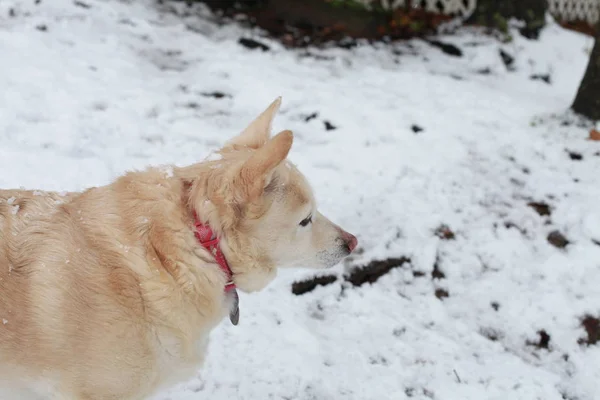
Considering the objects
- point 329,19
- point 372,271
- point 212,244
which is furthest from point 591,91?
point 212,244

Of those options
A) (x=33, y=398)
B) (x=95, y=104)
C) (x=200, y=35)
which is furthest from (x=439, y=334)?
(x=200, y=35)

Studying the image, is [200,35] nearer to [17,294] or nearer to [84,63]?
[84,63]

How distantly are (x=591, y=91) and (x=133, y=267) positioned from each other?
531 centimetres

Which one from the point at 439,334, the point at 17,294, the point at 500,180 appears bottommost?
the point at 439,334

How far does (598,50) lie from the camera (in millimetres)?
5613

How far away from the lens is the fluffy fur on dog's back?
213cm

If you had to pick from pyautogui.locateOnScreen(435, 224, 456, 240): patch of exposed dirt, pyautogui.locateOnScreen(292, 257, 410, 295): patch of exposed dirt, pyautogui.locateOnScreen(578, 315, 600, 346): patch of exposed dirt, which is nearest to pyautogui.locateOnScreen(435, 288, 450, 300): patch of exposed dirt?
pyautogui.locateOnScreen(292, 257, 410, 295): patch of exposed dirt

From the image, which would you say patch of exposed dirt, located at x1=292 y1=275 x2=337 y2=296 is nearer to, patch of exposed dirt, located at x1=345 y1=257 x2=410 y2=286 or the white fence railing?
patch of exposed dirt, located at x1=345 y1=257 x2=410 y2=286

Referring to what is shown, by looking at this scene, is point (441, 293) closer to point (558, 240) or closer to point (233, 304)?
point (558, 240)

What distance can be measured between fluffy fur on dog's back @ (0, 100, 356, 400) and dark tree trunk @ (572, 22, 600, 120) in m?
4.47

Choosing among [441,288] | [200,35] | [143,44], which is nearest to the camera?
[441,288]

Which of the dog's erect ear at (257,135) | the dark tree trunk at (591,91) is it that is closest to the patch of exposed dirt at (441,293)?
the dog's erect ear at (257,135)

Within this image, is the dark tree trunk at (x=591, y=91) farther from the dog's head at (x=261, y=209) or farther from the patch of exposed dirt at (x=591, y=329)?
the dog's head at (x=261, y=209)

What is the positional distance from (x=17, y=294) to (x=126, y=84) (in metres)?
3.91
